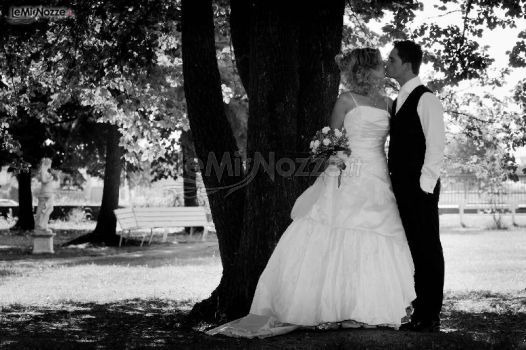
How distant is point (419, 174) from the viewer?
679cm

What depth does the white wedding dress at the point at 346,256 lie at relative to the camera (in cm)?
674

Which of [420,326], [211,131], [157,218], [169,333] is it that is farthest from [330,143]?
[157,218]

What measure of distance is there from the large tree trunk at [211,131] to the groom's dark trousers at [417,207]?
2.04 meters

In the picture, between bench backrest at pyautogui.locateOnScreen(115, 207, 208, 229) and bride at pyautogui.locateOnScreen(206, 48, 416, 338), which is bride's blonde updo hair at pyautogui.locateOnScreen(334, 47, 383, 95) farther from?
bench backrest at pyautogui.locateOnScreen(115, 207, 208, 229)

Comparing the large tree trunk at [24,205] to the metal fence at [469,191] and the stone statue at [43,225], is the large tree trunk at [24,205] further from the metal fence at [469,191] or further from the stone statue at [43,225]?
the metal fence at [469,191]

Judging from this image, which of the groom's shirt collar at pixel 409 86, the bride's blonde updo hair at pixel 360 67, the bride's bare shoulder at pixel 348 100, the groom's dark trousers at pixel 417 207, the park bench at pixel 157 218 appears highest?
the bride's blonde updo hair at pixel 360 67

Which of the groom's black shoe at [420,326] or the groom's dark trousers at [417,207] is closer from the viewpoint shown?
the groom's dark trousers at [417,207]

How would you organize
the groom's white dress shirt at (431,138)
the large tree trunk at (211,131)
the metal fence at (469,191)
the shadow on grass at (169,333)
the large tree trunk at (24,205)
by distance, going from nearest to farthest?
the shadow on grass at (169,333), the groom's white dress shirt at (431,138), the large tree trunk at (211,131), the large tree trunk at (24,205), the metal fence at (469,191)

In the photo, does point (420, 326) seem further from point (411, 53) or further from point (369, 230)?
point (411, 53)

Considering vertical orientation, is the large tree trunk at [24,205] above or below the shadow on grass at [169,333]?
above

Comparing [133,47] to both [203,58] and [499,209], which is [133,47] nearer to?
[203,58]

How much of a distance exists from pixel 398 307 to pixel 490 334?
1.36m

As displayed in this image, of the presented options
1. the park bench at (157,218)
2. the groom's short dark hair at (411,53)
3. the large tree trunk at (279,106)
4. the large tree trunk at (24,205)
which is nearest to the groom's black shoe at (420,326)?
the large tree trunk at (279,106)

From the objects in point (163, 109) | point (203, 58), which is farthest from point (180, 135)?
point (203, 58)
